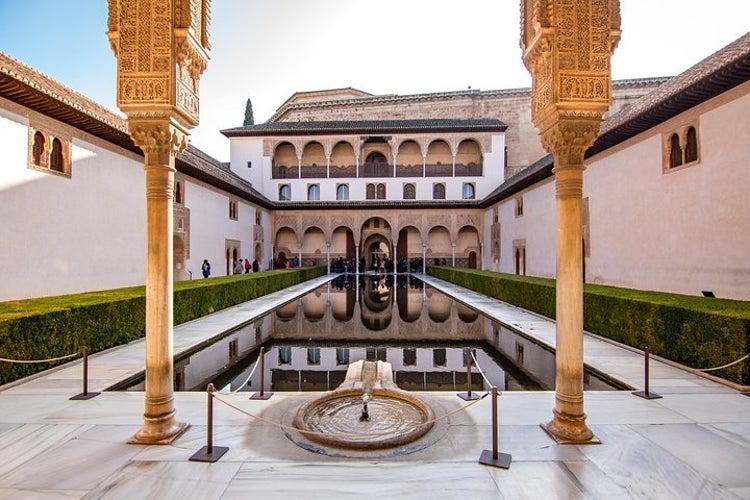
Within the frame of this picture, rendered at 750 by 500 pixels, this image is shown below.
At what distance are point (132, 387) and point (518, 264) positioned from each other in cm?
1889

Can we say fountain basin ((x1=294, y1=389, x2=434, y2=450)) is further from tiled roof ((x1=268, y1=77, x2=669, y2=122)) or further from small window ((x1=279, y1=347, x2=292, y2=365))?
tiled roof ((x1=268, y1=77, x2=669, y2=122))

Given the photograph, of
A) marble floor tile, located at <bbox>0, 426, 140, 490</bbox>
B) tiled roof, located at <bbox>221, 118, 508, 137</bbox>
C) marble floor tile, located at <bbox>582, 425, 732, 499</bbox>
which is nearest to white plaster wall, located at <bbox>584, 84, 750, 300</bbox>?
marble floor tile, located at <bbox>582, 425, 732, 499</bbox>

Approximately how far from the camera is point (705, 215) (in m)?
9.08

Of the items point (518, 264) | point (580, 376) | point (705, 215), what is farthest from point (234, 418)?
point (518, 264)

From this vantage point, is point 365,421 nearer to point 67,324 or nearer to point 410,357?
point 410,357

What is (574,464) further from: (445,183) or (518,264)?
(445,183)

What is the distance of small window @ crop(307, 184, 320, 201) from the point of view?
3080 cm

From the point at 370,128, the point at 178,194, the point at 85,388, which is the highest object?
the point at 370,128

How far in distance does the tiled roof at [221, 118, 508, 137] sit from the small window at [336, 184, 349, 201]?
12.9ft

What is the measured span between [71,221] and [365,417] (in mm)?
9929

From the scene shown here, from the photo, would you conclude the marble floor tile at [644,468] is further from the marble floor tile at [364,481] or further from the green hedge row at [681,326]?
the green hedge row at [681,326]

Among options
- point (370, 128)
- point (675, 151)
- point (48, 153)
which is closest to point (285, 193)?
point (370, 128)

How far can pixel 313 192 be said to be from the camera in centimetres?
3089

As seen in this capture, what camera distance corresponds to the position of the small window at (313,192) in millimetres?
30797
